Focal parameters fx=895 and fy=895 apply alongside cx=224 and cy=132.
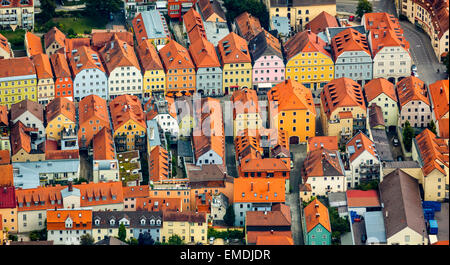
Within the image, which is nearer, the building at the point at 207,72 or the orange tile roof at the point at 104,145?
the orange tile roof at the point at 104,145

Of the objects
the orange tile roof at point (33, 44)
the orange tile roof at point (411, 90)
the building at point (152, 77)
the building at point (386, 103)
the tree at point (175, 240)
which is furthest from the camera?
the orange tile roof at point (33, 44)

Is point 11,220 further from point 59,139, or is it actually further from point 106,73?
point 106,73

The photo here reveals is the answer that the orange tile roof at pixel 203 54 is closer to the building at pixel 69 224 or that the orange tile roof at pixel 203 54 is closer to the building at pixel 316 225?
the building at pixel 316 225

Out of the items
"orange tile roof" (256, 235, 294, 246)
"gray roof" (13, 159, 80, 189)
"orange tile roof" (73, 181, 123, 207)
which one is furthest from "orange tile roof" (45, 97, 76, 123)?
"orange tile roof" (256, 235, 294, 246)

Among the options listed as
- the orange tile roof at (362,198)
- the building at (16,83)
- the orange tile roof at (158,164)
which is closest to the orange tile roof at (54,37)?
the building at (16,83)

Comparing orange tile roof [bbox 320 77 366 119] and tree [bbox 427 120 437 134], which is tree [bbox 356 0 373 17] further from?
tree [bbox 427 120 437 134]

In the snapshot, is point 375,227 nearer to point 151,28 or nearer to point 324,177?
point 324,177
